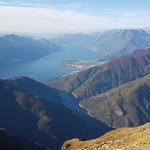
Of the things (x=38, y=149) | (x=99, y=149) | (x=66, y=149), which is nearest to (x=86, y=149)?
(x=99, y=149)

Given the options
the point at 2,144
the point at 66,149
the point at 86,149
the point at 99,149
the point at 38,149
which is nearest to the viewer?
the point at 99,149

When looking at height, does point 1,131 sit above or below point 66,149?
below

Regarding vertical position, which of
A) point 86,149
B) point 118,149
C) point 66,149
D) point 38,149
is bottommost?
point 38,149

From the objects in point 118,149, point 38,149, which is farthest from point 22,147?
point 118,149

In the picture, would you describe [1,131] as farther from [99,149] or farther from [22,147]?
[99,149]

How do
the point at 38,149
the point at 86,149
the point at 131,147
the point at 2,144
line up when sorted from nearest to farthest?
the point at 131,147 < the point at 86,149 < the point at 2,144 < the point at 38,149

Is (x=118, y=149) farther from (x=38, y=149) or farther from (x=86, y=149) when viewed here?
(x=38, y=149)

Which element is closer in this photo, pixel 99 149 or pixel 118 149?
pixel 118 149

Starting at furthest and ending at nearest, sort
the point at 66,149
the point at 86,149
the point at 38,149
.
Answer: the point at 38,149 → the point at 66,149 → the point at 86,149

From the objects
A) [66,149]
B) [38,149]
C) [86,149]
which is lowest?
[38,149]
